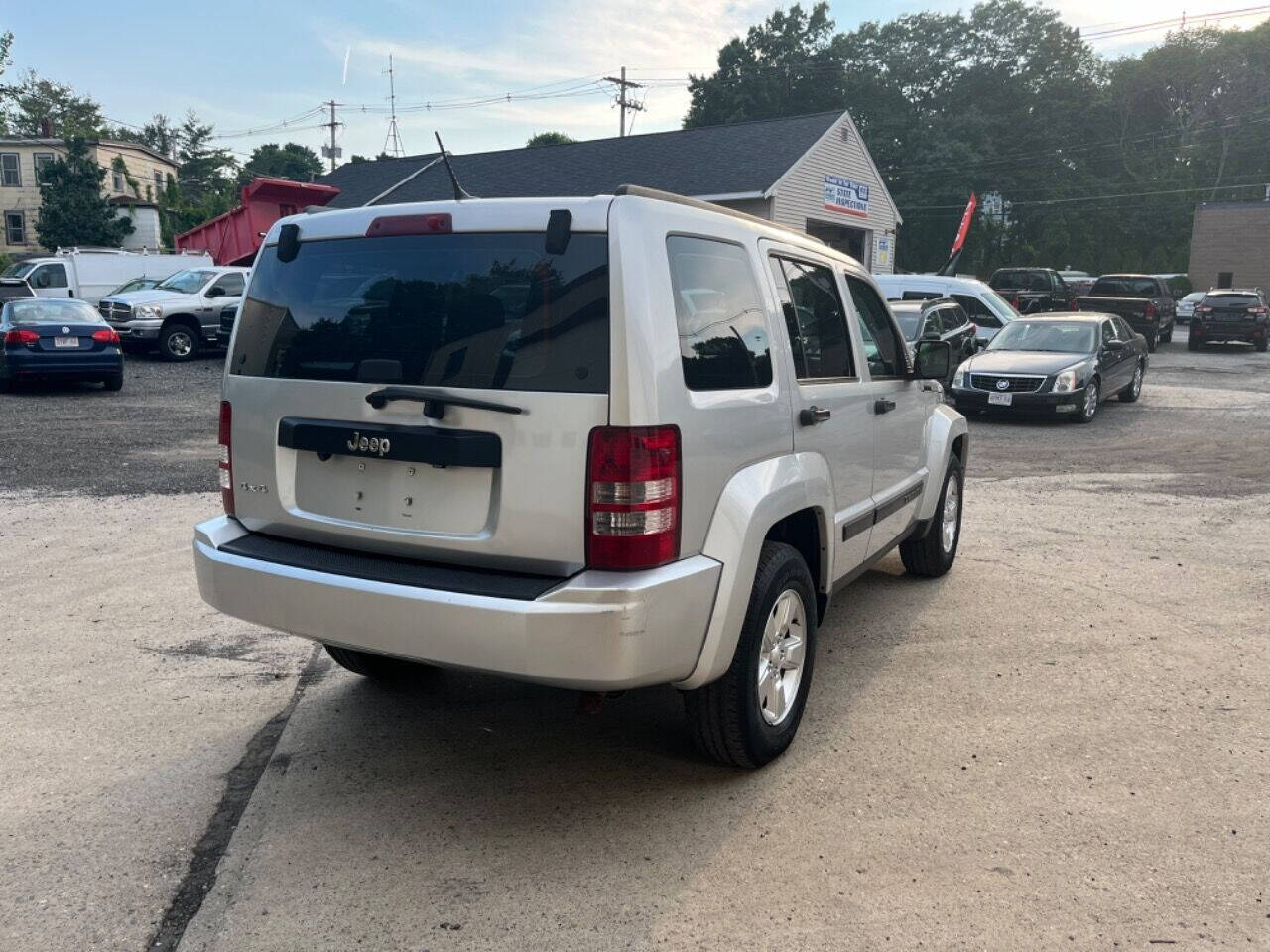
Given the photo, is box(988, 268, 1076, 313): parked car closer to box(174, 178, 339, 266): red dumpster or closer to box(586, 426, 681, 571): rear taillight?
box(174, 178, 339, 266): red dumpster

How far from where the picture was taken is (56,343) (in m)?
15.4

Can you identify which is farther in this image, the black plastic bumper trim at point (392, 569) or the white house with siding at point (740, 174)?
the white house with siding at point (740, 174)

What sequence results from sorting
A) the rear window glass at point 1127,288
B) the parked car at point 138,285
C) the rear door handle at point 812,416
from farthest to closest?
the rear window glass at point 1127,288
the parked car at point 138,285
the rear door handle at point 812,416

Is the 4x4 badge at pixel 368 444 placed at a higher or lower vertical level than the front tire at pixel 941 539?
higher

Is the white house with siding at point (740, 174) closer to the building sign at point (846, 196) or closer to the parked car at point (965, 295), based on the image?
the building sign at point (846, 196)

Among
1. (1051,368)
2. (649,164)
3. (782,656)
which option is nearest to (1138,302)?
(649,164)

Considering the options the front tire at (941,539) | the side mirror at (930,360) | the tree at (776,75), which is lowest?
the front tire at (941,539)

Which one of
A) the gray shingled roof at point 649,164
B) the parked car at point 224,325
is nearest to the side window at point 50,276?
the parked car at point 224,325

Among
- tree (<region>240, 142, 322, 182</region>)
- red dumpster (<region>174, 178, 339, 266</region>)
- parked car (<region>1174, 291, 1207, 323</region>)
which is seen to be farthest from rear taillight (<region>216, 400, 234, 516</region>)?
tree (<region>240, 142, 322, 182</region>)

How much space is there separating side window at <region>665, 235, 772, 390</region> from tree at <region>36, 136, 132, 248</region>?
49143mm

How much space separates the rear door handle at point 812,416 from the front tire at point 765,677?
0.48 m

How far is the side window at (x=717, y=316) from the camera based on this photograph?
10.9 ft

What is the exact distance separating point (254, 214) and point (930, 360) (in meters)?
20.6

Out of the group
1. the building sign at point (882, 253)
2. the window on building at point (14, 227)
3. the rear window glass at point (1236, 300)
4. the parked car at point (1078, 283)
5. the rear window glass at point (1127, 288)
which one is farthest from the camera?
the window on building at point (14, 227)
